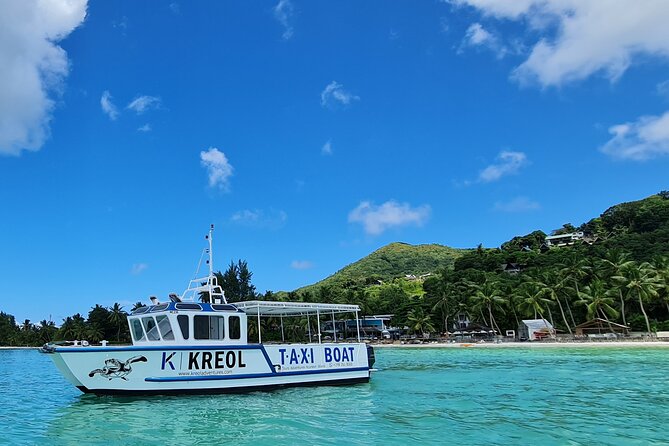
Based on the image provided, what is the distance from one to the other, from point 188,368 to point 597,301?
5763cm

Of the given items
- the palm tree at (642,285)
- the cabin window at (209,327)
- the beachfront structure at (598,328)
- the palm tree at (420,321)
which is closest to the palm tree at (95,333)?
the palm tree at (420,321)

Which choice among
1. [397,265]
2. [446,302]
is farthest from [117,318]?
[397,265]

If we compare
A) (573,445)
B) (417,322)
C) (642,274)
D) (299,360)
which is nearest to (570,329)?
(642,274)

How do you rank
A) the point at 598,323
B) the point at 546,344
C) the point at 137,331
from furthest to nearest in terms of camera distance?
the point at 598,323 → the point at 546,344 → the point at 137,331

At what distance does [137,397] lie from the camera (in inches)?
614

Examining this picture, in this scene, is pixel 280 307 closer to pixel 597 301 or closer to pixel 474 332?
pixel 597 301

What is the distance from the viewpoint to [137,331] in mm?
17453

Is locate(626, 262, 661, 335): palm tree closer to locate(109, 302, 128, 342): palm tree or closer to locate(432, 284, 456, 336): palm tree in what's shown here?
locate(432, 284, 456, 336): palm tree

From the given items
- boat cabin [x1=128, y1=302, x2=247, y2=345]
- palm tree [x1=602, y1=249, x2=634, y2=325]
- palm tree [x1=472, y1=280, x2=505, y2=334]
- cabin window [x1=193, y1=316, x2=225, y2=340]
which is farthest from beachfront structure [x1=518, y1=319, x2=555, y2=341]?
cabin window [x1=193, y1=316, x2=225, y2=340]

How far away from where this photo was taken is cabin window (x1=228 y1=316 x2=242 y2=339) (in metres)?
17.6

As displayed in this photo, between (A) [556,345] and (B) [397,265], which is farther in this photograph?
(B) [397,265]

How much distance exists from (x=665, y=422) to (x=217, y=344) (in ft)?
42.8

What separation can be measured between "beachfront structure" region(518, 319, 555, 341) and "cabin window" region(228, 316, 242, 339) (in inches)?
2082

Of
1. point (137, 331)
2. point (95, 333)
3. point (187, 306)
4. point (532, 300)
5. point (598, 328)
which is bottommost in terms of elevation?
point (598, 328)
